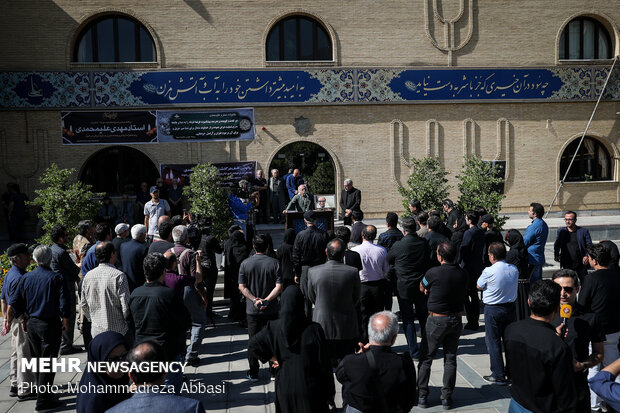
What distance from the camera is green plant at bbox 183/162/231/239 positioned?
41.4ft

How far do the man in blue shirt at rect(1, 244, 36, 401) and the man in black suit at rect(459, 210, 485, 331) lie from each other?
247 inches

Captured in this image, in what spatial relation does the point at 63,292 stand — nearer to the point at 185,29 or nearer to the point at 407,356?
the point at 407,356

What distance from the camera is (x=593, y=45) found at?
2034 centimetres

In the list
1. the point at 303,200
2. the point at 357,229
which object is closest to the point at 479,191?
the point at 303,200

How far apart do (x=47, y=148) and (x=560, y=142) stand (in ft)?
58.8

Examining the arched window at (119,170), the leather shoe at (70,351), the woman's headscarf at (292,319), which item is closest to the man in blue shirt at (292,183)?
the arched window at (119,170)

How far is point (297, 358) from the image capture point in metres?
4.36

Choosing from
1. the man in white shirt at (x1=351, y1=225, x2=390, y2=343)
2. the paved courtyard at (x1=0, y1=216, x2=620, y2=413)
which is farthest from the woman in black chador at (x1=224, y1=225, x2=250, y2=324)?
the man in white shirt at (x1=351, y1=225, x2=390, y2=343)

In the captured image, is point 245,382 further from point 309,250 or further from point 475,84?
point 475,84

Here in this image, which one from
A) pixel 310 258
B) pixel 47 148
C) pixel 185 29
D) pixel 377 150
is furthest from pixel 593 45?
pixel 47 148

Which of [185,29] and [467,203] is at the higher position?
[185,29]

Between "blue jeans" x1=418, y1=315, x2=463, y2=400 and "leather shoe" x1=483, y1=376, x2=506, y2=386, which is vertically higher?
"blue jeans" x1=418, y1=315, x2=463, y2=400

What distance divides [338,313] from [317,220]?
253 inches

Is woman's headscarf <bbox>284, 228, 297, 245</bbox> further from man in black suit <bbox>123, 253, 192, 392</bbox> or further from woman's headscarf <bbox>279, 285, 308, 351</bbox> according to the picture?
woman's headscarf <bbox>279, 285, 308, 351</bbox>
